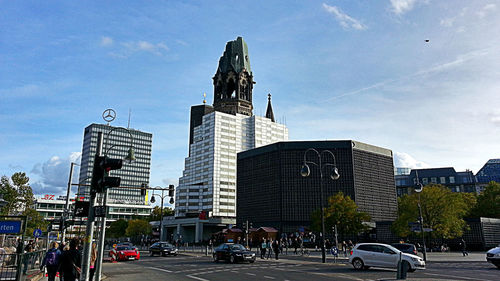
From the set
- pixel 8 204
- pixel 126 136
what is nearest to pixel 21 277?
pixel 8 204

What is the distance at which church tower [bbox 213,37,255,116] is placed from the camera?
152 meters

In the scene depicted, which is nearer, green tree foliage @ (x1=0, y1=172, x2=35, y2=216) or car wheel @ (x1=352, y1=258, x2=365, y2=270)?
car wheel @ (x1=352, y1=258, x2=365, y2=270)

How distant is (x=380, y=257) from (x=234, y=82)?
5299 inches

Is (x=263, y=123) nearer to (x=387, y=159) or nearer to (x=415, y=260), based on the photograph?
(x=387, y=159)

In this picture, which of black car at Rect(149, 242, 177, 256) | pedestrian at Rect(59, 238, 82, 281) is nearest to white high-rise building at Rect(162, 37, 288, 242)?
black car at Rect(149, 242, 177, 256)

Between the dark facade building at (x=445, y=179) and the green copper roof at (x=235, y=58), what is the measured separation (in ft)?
255

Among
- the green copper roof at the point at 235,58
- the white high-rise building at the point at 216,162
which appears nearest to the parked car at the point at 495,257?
the white high-rise building at the point at 216,162

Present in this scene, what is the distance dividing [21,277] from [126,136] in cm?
18286

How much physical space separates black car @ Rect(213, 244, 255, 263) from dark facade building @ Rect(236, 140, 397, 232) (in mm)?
55367

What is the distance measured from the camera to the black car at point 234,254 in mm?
28719

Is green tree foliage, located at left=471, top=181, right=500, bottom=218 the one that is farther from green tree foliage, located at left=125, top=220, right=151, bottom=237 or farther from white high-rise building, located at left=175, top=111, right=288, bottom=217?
green tree foliage, located at left=125, top=220, right=151, bottom=237

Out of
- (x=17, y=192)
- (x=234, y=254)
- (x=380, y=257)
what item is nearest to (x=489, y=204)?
(x=380, y=257)

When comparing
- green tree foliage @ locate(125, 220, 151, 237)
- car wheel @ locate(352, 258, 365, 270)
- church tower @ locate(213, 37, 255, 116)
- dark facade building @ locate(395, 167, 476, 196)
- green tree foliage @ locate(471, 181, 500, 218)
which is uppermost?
church tower @ locate(213, 37, 255, 116)

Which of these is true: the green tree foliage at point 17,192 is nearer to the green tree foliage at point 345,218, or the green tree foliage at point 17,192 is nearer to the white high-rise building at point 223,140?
the green tree foliage at point 345,218
